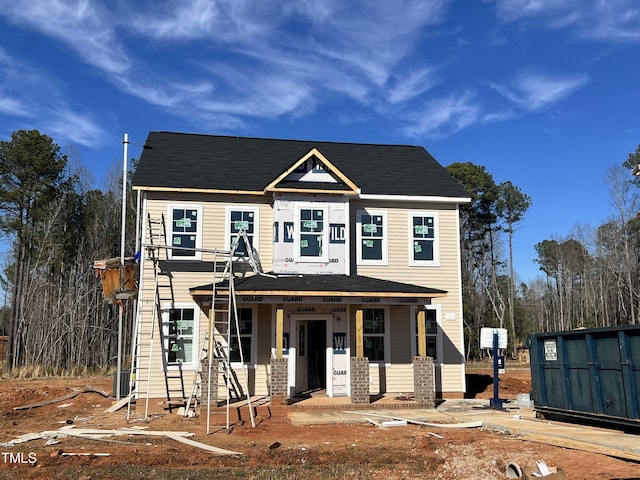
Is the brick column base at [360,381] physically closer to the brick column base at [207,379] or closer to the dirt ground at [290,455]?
the dirt ground at [290,455]

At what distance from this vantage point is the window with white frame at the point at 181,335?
606 inches

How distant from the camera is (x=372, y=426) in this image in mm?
11938

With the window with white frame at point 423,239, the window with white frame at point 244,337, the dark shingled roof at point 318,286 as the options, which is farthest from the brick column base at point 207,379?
the window with white frame at point 423,239

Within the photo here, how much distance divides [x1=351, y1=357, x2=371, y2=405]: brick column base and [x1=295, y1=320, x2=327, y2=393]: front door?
2092mm

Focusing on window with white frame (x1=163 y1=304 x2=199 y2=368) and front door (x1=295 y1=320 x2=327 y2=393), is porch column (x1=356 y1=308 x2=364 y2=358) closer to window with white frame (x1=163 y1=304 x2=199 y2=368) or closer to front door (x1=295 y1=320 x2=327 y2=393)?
front door (x1=295 y1=320 x2=327 y2=393)

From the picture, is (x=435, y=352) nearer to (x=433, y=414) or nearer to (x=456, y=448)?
(x=433, y=414)

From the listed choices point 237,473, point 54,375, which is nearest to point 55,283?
point 54,375

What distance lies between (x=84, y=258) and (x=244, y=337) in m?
20.4

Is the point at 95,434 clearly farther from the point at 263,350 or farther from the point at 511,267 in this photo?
the point at 511,267

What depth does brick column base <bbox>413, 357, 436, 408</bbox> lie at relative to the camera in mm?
14508

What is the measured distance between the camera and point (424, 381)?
14.6 meters

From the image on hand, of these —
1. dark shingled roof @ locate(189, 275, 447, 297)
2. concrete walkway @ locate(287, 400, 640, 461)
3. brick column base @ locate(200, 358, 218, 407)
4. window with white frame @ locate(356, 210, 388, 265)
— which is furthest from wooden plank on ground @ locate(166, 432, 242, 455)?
window with white frame @ locate(356, 210, 388, 265)

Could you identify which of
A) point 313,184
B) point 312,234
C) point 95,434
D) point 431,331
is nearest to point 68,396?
point 95,434

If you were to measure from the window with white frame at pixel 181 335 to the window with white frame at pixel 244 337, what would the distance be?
41.7 inches
